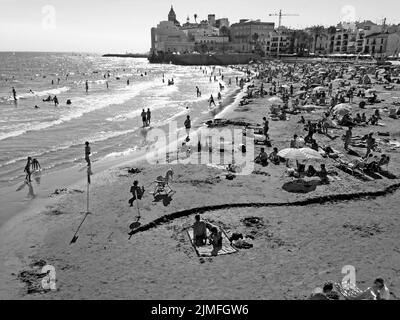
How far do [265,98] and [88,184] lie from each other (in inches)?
1061

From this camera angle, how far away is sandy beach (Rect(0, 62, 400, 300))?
26.8 ft

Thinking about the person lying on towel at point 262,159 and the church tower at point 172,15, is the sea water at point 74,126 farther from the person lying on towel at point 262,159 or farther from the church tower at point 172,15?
the church tower at point 172,15

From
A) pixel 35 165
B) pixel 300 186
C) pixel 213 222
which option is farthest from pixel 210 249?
pixel 35 165

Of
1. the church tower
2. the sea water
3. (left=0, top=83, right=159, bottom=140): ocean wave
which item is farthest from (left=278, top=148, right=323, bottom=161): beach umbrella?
the church tower

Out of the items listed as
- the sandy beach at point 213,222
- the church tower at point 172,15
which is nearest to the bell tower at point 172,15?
the church tower at point 172,15

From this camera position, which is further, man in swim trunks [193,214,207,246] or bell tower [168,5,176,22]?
bell tower [168,5,176,22]

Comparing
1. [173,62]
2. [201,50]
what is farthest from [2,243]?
[201,50]

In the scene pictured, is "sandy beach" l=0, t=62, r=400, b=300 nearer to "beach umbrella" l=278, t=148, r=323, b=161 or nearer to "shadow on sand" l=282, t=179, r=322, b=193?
"shadow on sand" l=282, t=179, r=322, b=193

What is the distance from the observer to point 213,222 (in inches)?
433

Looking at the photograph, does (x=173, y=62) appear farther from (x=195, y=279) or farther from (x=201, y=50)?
(x=195, y=279)

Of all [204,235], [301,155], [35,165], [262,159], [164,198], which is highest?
[301,155]

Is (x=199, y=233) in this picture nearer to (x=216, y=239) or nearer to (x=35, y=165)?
(x=216, y=239)

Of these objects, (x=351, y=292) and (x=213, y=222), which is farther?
(x=213, y=222)

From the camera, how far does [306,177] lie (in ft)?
47.2
